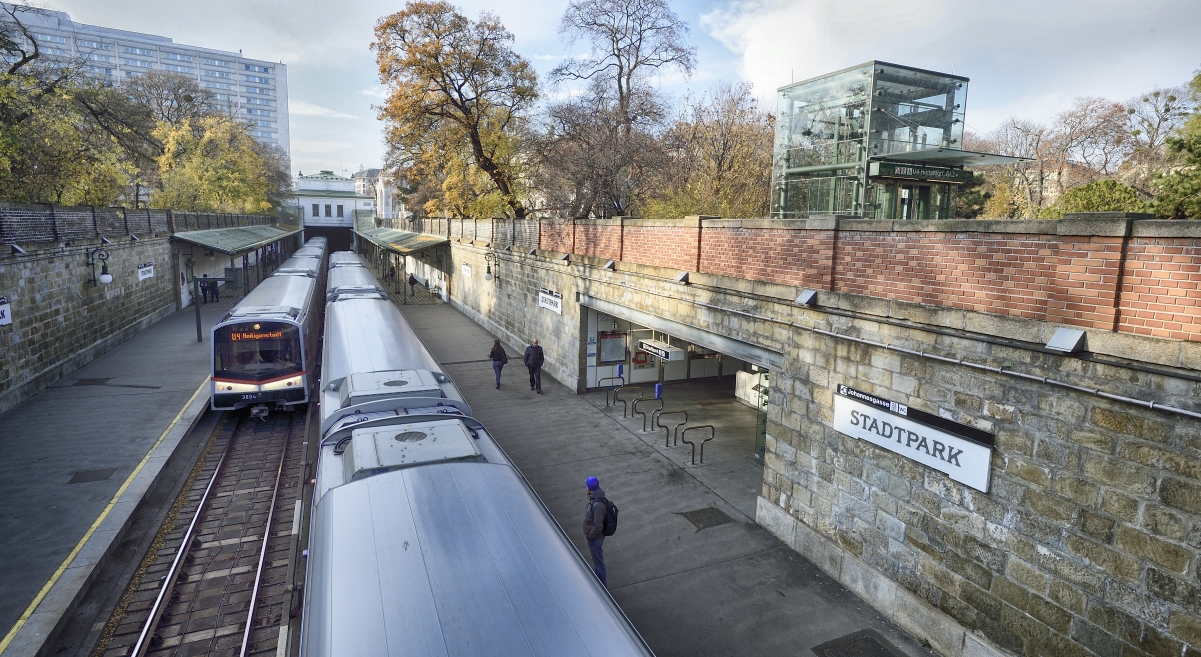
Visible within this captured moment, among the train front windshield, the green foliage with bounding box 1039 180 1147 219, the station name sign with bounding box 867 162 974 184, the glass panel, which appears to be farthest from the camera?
the glass panel

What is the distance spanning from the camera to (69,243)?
54.3 ft

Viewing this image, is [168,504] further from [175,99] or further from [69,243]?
[175,99]

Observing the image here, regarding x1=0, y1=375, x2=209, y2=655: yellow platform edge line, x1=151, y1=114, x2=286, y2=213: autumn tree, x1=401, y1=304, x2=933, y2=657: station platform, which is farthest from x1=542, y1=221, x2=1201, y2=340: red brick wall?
x1=151, y1=114, x2=286, y2=213: autumn tree

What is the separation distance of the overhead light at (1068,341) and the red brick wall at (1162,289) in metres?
0.26

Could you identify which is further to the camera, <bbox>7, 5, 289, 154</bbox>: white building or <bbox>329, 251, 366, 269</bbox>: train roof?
<bbox>7, 5, 289, 154</bbox>: white building

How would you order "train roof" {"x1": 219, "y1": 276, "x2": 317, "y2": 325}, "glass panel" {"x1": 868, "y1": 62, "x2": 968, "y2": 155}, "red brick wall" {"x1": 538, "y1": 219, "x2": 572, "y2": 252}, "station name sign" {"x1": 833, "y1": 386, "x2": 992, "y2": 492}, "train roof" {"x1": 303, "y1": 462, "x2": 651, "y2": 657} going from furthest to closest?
"red brick wall" {"x1": 538, "y1": 219, "x2": 572, "y2": 252}, "glass panel" {"x1": 868, "y1": 62, "x2": 968, "y2": 155}, "train roof" {"x1": 219, "y1": 276, "x2": 317, "y2": 325}, "station name sign" {"x1": 833, "y1": 386, "x2": 992, "y2": 492}, "train roof" {"x1": 303, "y1": 462, "x2": 651, "y2": 657}

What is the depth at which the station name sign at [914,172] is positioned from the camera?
1339 centimetres

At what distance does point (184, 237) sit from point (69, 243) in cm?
827

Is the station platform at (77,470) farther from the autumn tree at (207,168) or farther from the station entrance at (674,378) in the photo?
the autumn tree at (207,168)

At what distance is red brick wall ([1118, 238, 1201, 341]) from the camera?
14.4 ft

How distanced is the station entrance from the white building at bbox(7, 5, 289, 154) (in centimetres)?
10512

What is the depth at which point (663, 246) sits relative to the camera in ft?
37.8

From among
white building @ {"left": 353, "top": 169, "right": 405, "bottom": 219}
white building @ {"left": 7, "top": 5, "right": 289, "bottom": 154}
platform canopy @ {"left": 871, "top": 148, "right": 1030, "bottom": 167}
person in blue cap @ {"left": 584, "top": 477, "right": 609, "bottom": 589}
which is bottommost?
person in blue cap @ {"left": 584, "top": 477, "right": 609, "bottom": 589}

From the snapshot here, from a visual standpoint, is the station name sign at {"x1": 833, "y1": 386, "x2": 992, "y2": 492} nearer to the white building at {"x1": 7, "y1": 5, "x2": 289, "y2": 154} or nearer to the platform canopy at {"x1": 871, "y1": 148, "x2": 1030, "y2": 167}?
the platform canopy at {"x1": 871, "y1": 148, "x2": 1030, "y2": 167}
